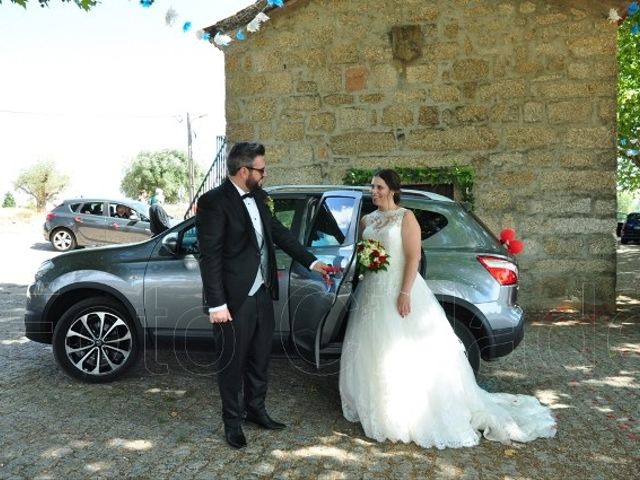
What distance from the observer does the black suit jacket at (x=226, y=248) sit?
13.3 feet

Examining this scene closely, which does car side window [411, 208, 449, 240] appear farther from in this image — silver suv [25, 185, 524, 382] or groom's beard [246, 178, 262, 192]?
groom's beard [246, 178, 262, 192]

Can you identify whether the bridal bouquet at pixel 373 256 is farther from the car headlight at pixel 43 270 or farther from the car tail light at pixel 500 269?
the car headlight at pixel 43 270

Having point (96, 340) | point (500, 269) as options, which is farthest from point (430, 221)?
point (96, 340)

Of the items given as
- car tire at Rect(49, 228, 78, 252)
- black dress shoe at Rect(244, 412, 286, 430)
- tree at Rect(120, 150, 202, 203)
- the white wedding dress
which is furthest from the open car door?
tree at Rect(120, 150, 202, 203)

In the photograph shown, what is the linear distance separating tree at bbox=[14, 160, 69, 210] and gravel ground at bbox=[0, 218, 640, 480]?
5694cm

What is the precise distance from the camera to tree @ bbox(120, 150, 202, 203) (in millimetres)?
70250

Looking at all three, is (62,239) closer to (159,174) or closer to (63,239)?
(63,239)

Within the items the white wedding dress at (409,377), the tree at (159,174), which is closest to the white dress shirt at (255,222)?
the white wedding dress at (409,377)

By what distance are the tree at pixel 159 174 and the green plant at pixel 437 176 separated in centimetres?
6203

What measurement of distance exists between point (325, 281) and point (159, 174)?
68.6 meters

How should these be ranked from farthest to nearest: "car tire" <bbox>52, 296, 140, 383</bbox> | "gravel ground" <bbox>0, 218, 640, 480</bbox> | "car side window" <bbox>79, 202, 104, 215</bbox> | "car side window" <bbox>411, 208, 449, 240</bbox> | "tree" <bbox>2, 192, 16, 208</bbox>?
1. "tree" <bbox>2, 192, 16, 208</bbox>
2. "car side window" <bbox>79, 202, 104, 215</bbox>
3. "car tire" <bbox>52, 296, 140, 383</bbox>
4. "car side window" <bbox>411, 208, 449, 240</bbox>
5. "gravel ground" <bbox>0, 218, 640, 480</bbox>

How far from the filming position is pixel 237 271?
163 inches

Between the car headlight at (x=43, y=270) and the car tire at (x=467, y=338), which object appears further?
the car headlight at (x=43, y=270)

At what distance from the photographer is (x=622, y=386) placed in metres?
5.67
